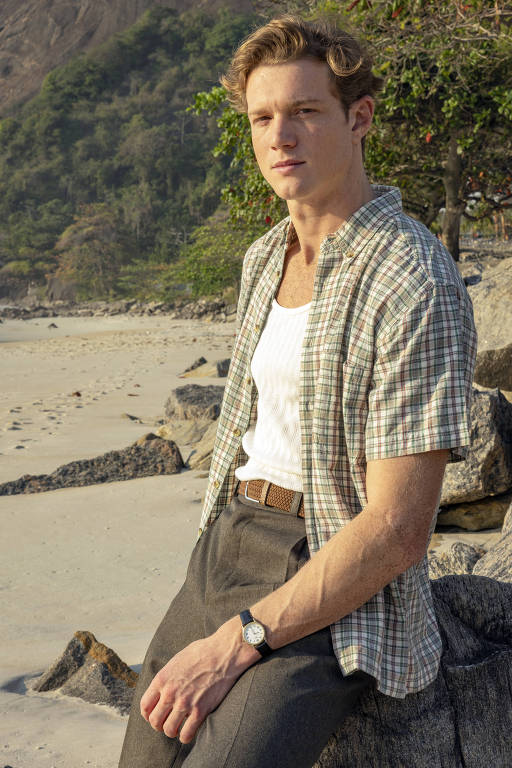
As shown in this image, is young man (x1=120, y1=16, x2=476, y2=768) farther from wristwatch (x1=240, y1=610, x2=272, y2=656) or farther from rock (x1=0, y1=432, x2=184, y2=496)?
rock (x1=0, y1=432, x2=184, y2=496)

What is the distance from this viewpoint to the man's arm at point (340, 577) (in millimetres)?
1567

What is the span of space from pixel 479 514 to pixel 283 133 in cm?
323

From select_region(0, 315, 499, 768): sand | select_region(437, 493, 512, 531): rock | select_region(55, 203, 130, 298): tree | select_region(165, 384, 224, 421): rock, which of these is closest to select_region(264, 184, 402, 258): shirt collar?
select_region(0, 315, 499, 768): sand

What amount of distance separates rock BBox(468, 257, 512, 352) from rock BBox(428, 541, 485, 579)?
105 inches

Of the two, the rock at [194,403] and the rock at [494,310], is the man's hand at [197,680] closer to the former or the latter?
the rock at [494,310]

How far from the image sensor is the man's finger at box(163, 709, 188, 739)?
1608 millimetres

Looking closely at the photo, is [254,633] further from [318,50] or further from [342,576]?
[318,50]

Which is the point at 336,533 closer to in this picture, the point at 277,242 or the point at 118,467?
the point at 277,242

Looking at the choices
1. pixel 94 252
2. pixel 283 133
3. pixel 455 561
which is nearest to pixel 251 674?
pixel 283 133

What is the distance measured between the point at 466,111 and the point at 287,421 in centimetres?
797

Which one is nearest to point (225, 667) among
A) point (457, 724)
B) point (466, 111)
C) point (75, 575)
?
point (457, 724)

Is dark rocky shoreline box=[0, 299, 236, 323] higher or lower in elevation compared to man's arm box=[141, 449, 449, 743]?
lower

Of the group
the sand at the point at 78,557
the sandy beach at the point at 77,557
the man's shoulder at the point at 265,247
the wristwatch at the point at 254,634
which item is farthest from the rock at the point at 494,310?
the wristwatch at the point at 254,634

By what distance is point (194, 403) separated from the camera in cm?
824
